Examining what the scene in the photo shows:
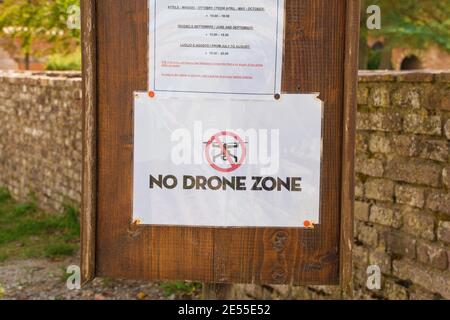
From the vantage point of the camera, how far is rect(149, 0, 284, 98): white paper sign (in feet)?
7.89

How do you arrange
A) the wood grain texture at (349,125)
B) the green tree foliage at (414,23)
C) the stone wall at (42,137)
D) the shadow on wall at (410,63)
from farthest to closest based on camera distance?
the shadow on wall at (410,63) → the green tree foliage at (414,23) → the stone wall at (42,137) → the wood grain texture at (349,125)

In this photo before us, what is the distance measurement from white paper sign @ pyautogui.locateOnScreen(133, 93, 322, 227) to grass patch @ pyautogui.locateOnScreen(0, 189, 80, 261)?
4774 millimetres

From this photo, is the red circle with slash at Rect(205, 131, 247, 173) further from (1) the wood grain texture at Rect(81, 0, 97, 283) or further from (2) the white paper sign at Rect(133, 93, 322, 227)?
(1) the wood grain texture at Rect(81, 0, 97, 283)

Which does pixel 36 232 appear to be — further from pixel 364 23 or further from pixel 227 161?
pixel 364 23

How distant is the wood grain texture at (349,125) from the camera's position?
2.36 metres

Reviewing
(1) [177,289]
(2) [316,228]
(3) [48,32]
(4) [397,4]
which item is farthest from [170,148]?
(3) [48,32]

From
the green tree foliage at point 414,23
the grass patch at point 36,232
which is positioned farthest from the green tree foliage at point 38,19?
the green tree foliage at point 414,23

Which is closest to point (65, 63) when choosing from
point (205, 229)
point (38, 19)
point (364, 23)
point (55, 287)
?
point (38, 19)

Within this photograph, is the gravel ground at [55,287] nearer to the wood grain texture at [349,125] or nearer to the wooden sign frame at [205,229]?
the wooden sign frame at [205,229]

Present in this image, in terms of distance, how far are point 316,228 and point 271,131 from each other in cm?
39

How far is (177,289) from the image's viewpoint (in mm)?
5723

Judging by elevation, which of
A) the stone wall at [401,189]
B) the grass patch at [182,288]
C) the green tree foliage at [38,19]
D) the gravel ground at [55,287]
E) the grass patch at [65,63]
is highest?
the green tree foliage at [38,19]

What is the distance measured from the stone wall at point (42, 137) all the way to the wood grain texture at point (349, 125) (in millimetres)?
5443

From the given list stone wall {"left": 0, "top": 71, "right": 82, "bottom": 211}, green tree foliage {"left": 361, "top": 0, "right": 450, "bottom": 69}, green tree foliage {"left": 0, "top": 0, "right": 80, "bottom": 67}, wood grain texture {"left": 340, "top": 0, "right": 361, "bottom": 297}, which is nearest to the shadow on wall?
green tree foliage {"left": 361, "top": 0, "right": 450, "bottom": 69}
